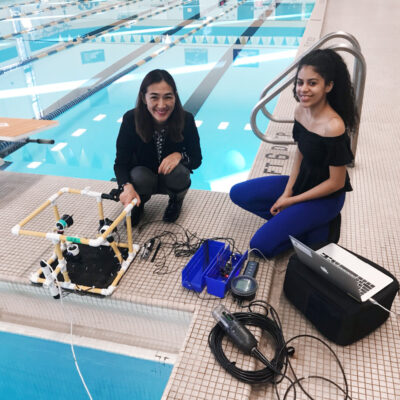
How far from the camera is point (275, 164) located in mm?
2807

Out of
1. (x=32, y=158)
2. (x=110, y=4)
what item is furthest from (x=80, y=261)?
(x=110, y=4)

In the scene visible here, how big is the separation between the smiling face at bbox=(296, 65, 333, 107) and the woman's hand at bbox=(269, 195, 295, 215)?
46 centimetres

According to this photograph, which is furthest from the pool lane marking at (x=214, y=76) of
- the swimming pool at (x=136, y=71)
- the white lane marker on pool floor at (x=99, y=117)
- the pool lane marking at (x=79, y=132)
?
the pool lane marking at (x=79, y=132)

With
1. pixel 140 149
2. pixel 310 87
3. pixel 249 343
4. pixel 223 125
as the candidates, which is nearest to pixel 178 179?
pixel 140 149

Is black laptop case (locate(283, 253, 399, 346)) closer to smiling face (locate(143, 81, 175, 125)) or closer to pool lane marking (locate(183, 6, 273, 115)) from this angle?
smiling face (locate(143, 81, 175, 125))

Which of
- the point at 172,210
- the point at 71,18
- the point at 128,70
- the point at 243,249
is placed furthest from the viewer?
the point at 71,18

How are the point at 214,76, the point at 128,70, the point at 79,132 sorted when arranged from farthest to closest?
the point at 128,70 → the point at 214,76 → the point at 79,132

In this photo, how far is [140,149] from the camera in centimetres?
218

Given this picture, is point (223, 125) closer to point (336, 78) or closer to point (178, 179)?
point (178, 179)

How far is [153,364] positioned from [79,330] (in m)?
0.44

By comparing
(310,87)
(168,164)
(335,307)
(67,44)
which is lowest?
(67,44)

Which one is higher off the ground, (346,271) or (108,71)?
(346,271)

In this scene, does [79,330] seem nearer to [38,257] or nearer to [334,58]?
[38,257]

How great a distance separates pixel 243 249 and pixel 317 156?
2.02ft
